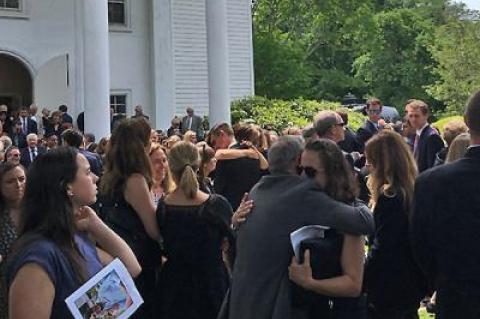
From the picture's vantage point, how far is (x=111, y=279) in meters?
3.30

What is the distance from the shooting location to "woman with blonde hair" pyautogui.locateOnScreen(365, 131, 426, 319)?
499 cm

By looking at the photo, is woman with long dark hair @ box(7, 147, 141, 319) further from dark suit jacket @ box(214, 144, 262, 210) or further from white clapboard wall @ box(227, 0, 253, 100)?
white clapboard wall @ box(227, 0, 253, 100)

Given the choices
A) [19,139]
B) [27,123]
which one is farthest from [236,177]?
[27,123]

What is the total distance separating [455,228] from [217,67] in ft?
62.0

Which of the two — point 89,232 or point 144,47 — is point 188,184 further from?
point 144,47

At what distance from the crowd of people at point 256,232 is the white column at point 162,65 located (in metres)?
20.5

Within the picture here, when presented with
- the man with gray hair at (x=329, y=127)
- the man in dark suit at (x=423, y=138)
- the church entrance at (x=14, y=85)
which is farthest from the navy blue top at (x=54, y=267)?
the church entrance at (x=14, y=85)

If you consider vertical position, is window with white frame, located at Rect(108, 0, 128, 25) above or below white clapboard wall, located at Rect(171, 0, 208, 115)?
above

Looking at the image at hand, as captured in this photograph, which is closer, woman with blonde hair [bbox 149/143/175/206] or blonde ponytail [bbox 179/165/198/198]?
blonde ponytail [bbox 179/165/198/198]

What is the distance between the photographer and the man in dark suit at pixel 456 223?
13.0 feet

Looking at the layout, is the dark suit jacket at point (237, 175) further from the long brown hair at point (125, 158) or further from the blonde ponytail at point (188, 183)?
the blonde ponytail at point (188, 183)

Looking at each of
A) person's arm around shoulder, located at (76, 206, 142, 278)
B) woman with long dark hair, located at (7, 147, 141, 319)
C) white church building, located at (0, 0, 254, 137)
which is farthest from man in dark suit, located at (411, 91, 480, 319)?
white church building, located at (0, 0, 254, 137)

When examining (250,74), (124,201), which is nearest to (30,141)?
(124,201)

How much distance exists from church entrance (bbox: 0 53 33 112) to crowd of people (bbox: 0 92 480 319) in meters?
20.3
